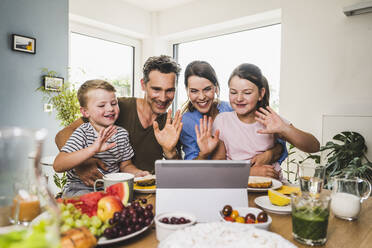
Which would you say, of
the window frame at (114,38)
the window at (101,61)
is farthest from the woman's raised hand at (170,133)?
the window frame at (114,38)

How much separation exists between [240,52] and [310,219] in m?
3.63

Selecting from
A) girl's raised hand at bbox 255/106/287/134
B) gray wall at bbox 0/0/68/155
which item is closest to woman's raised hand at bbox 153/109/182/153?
girl's raised hand at bbox 255/106/287/134

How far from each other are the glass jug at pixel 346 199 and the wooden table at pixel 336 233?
25 millimetres

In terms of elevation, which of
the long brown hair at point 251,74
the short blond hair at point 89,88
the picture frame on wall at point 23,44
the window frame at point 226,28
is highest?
the window frame at point 226,28

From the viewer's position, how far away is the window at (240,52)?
12.3ft

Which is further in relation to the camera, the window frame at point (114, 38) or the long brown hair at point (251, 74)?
the window frame at point (114, 38)

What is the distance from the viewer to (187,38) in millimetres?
4742

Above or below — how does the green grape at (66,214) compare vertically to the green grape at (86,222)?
above

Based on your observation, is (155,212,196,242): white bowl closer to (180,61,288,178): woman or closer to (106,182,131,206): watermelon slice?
(106,182,131,206): watermelon slice

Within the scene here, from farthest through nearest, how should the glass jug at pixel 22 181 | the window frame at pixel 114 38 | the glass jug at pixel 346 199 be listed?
1. the window frame at pixel 114 38
2. the glass jug at pixel 346 199
3. the glass jug at pixel 22 181

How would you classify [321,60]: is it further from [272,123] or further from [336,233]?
[336,233]

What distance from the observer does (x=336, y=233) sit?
0.88 m

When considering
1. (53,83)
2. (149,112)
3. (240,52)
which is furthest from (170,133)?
(240,52)

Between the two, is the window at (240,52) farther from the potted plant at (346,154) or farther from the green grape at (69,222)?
the green grape at (69,222)
